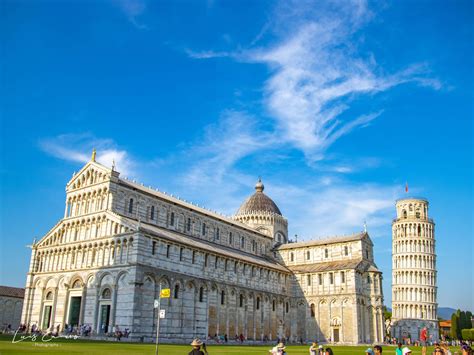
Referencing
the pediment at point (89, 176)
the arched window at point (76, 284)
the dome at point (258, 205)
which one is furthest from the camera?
the dome at point (258, 205)

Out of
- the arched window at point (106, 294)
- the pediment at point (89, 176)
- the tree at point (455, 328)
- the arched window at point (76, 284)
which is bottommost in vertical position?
the tree at point (455, 328)

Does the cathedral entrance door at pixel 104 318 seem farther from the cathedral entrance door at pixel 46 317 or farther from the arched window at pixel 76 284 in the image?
the cathedral entrance door at pixel 46 317

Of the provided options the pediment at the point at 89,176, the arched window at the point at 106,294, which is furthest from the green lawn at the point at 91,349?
the pediment at the point at 89,176

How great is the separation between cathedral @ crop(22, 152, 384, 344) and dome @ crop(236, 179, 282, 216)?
6699 mm

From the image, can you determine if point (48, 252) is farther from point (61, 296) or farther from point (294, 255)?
point (294, 255)

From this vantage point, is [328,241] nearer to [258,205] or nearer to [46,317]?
[258,205]

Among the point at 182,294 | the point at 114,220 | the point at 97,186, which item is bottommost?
the point at 182,294

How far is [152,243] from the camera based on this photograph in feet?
149

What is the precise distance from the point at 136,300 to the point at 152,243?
19.1 feet

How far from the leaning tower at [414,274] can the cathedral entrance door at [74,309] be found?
60.1 meters

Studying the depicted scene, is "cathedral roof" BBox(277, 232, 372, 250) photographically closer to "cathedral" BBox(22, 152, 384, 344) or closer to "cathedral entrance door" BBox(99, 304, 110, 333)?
"cathedral" BBox(22, 152, 384, 344)

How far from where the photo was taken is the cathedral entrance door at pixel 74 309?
1859 inches

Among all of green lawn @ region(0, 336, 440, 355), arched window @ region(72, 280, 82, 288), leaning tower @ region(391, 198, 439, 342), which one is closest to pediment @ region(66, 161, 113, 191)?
arched window @ region(72, 280, 82, 288)

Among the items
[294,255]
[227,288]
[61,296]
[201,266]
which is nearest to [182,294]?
[201,266]
